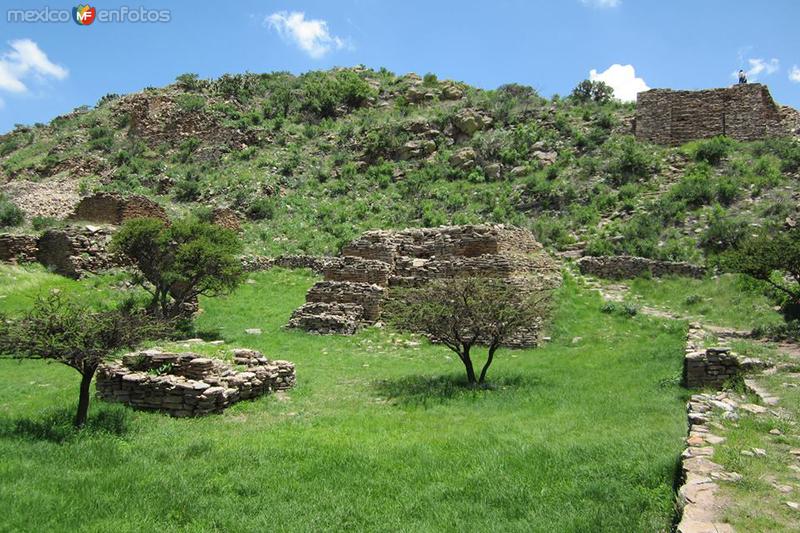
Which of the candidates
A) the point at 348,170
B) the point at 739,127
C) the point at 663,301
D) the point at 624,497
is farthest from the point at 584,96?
the point at 624,497

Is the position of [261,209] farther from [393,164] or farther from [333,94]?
[333,94]

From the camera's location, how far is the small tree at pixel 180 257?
55.6ft

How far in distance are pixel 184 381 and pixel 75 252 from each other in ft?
47.2

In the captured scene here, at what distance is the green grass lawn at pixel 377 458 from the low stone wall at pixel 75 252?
9.82 m

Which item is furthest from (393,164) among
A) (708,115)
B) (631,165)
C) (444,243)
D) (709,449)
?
(709,449)

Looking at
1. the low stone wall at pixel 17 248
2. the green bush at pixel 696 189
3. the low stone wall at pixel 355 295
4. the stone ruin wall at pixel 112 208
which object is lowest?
the low stone wall at pixel 355 295

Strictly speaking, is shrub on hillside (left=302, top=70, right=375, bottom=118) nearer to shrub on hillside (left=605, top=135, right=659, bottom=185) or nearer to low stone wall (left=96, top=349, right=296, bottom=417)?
shrub on hillside (left=605, top=135, right=659, bottom=185)

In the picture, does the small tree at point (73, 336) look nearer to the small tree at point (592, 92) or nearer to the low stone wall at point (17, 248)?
the low stone wall at point (17, 248)

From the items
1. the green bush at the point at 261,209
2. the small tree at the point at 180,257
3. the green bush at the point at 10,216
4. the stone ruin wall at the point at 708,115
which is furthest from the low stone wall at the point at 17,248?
the stone ruin wall at the point at 708,115

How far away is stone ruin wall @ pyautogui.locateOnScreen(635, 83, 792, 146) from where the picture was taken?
30578 mm

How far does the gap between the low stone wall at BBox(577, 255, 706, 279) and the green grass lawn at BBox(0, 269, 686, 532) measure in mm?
8747

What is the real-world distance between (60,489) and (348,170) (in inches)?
1302

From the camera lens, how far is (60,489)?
18.6 feet

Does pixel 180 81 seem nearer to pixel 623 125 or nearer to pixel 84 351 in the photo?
pixel 623 125
